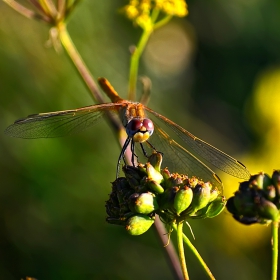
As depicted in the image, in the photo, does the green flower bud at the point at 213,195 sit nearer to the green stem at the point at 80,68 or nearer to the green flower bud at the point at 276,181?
the green flower bud at the point at 276,181

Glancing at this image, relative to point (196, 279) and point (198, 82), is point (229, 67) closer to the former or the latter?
point (198, 82)

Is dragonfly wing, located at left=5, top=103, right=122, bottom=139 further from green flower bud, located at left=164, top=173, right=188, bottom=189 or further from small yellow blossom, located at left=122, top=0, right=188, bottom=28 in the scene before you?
green flower bud, located at left=164, top=173, right=188, bottom=189

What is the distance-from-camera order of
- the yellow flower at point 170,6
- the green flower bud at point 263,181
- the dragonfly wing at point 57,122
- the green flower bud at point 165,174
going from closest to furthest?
1. the green flower bud at point 263,181
2. the green flower bud at point 165,174
3. the dragonfly wing at point 57,122
4. the yellow flower at point 170,6

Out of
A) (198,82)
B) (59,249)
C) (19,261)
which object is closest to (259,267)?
(59,249)

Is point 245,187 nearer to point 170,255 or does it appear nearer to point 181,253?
point 181,253

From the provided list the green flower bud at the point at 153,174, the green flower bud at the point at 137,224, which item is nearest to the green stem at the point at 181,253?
the green flower bud at the point at 137,224

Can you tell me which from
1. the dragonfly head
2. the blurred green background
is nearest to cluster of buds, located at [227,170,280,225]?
the dragonfly head
